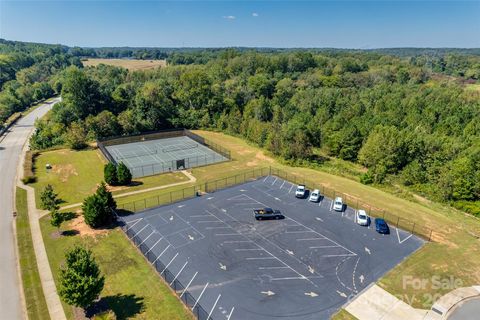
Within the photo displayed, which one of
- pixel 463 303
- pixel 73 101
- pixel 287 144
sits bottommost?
pixel 463 303

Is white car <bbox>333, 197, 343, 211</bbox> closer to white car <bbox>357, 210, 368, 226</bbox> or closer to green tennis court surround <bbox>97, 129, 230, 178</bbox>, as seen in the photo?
white car <bbox>357, 210, 368, 226</bbox>

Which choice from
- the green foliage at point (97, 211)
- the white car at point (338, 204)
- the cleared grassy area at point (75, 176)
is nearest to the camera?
the green foliage at point (97, 211)

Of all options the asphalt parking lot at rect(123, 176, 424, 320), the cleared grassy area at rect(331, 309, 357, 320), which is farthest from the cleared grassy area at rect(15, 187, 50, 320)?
the cleared grassy area at rect(331, 309, 357, 320)

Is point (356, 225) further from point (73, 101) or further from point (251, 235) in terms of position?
point (73, 101)

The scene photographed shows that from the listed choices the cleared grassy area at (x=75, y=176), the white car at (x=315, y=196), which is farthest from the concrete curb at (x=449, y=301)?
the cleared grassy area at (x=75, y=176)

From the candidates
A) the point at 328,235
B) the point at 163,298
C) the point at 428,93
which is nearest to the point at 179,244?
the point at 163,298

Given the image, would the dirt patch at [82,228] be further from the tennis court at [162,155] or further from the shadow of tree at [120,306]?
the tennis court at [162,155]
